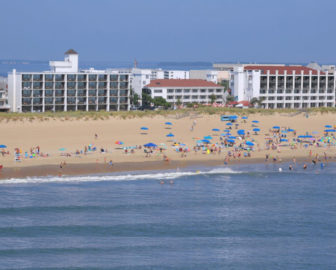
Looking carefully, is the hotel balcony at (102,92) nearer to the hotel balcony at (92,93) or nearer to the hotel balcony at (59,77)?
the hotel balcony at (92,93)

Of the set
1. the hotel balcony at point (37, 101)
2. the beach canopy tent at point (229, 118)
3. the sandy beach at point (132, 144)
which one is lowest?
the sandy beach at point (132, 144)

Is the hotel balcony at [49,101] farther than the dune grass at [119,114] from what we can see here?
Yes

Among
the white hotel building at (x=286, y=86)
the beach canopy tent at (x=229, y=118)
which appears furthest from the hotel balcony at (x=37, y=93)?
the white hotel building at (x=286, y=86)

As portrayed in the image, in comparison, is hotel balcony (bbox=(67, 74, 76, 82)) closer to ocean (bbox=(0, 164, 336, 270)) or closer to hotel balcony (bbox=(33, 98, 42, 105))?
hotel balcony (bbox=(33, 98, 42, 105))

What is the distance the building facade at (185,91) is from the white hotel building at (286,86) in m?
2.97

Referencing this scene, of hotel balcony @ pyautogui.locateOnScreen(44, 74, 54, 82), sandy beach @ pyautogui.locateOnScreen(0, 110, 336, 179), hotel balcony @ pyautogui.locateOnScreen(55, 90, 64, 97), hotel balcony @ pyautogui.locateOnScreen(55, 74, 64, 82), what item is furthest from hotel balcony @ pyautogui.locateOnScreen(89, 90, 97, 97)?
sandy beach @ pyautogui.locateOnScreen(0, 110, 336, 179)

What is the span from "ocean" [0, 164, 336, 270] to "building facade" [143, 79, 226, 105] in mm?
37062

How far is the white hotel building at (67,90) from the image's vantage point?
64.9 metres

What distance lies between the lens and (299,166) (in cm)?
4172

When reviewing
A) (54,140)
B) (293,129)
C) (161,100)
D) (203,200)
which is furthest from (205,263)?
(161,100)

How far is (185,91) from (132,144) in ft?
98.4

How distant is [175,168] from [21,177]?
9.39 metres

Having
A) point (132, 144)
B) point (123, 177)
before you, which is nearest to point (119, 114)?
point (132, 144)

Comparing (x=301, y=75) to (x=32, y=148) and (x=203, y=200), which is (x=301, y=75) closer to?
(x=32, y=148)
